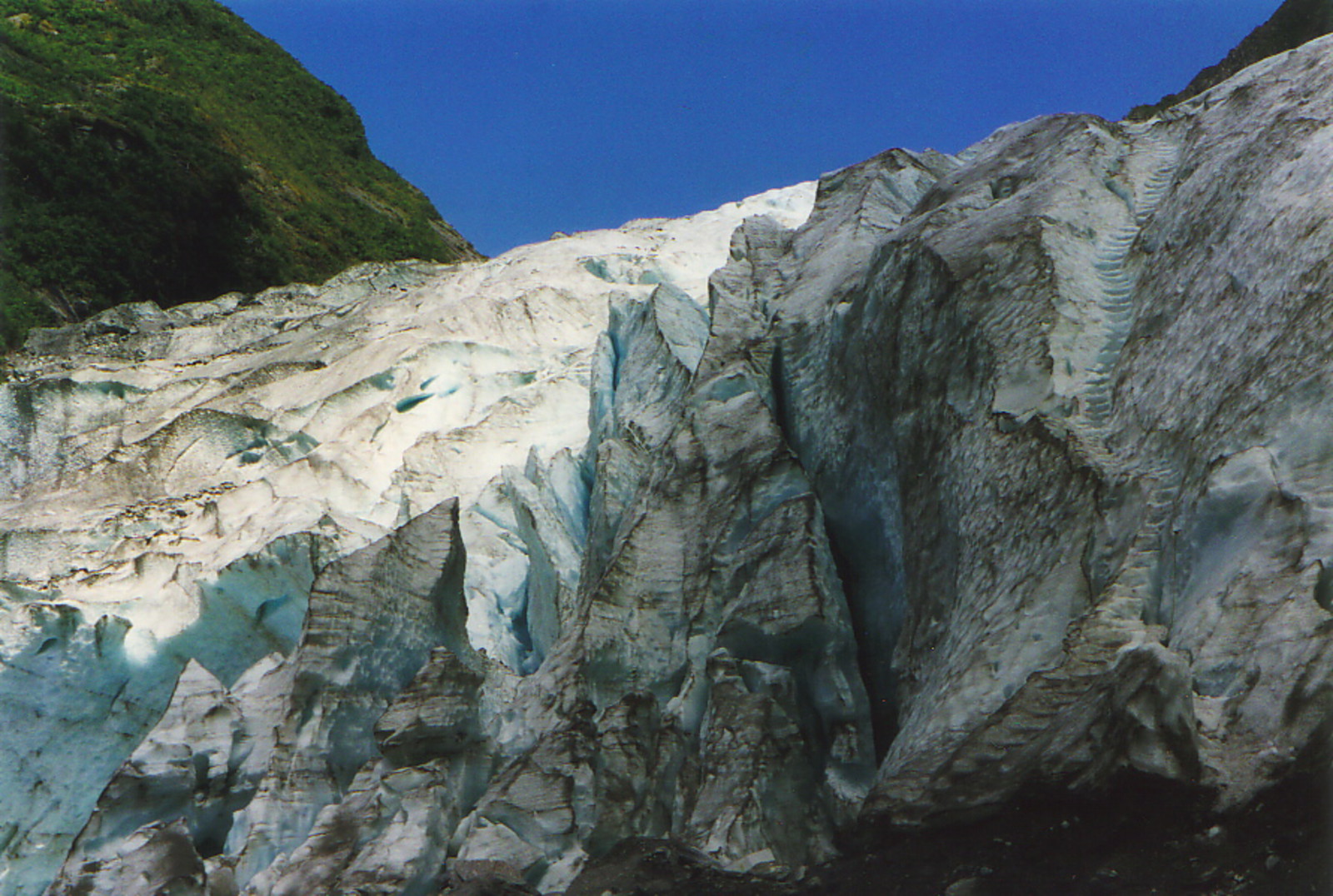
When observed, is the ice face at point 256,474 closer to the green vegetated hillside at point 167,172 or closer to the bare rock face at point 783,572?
the bare rock face at point 783,572

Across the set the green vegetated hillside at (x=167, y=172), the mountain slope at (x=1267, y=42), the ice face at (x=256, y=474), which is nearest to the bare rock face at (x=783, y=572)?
the ice face at (x=256, y=474)

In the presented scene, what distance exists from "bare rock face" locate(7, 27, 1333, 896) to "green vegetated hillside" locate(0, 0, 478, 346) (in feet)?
37.8

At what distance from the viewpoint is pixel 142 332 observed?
1973cm

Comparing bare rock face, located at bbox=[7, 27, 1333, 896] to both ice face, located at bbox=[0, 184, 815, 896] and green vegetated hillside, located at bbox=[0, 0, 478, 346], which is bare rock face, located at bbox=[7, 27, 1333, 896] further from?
green vegetated hillside, located at bbox=[0, 0, 478, 346]

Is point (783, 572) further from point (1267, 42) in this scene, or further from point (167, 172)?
point (167, 172)

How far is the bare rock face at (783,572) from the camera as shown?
5312 millimetres

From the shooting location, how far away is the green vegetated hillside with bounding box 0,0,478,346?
23.5 meters

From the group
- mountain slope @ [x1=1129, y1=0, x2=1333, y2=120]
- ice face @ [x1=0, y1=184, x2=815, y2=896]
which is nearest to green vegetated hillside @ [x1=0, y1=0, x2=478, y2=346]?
ice face @ [x1=0, y1=184, x2=815, y2=896]

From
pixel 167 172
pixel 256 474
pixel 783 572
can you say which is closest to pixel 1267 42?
pixel 783 572

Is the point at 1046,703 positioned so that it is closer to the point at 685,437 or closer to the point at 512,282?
the point at 685,437

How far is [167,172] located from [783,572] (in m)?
23.0

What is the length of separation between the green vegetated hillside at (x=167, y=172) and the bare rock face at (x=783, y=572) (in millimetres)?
11536

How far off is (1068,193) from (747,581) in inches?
156

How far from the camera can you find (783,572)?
307 inches
